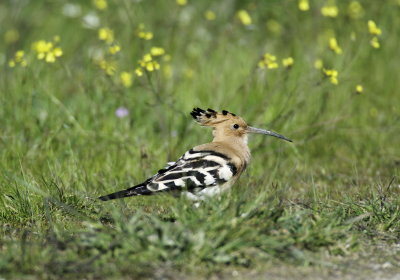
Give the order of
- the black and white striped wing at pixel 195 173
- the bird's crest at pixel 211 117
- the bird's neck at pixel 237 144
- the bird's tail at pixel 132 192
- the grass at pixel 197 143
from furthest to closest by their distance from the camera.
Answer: the bird's crest at pixel 211 117 < the bird's neck at pixel 237 144 < the black and white striped wing at pixel 195 173 < the bird's tail at pixel 132 192 < the grass at pixel 197 143

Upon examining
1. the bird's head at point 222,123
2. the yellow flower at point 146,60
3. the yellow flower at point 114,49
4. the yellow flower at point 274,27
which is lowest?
the bird's head at point 222,123

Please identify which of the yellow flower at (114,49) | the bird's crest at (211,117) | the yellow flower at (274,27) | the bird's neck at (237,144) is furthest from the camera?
the yellow flower at (274,27)

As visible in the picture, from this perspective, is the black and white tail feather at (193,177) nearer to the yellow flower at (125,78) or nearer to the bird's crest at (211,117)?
the bird's crest at (211,117)

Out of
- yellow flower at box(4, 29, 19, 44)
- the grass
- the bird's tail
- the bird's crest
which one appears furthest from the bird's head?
yellow flower at box(4, 29, 19, 44)

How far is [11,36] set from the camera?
7.62 meters

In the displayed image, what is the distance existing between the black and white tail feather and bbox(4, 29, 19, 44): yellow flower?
3810 millimetres

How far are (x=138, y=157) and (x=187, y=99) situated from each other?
3.82 ft

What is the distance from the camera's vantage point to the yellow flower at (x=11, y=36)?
756 cm

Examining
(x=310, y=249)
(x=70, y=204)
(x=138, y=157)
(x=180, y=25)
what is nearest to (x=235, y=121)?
(x=138, y=157)

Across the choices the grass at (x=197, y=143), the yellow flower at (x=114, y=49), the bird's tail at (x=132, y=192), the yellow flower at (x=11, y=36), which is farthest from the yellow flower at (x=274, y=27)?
the bird's tail at (x=132, y=192)

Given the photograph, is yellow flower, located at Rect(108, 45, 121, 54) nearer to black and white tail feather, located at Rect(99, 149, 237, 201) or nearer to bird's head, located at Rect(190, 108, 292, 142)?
bird's head, located at Rect(190, 108, 292, 142)

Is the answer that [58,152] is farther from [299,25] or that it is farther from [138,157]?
[299,25]

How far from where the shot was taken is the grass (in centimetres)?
329

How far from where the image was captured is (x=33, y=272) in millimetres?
3113
